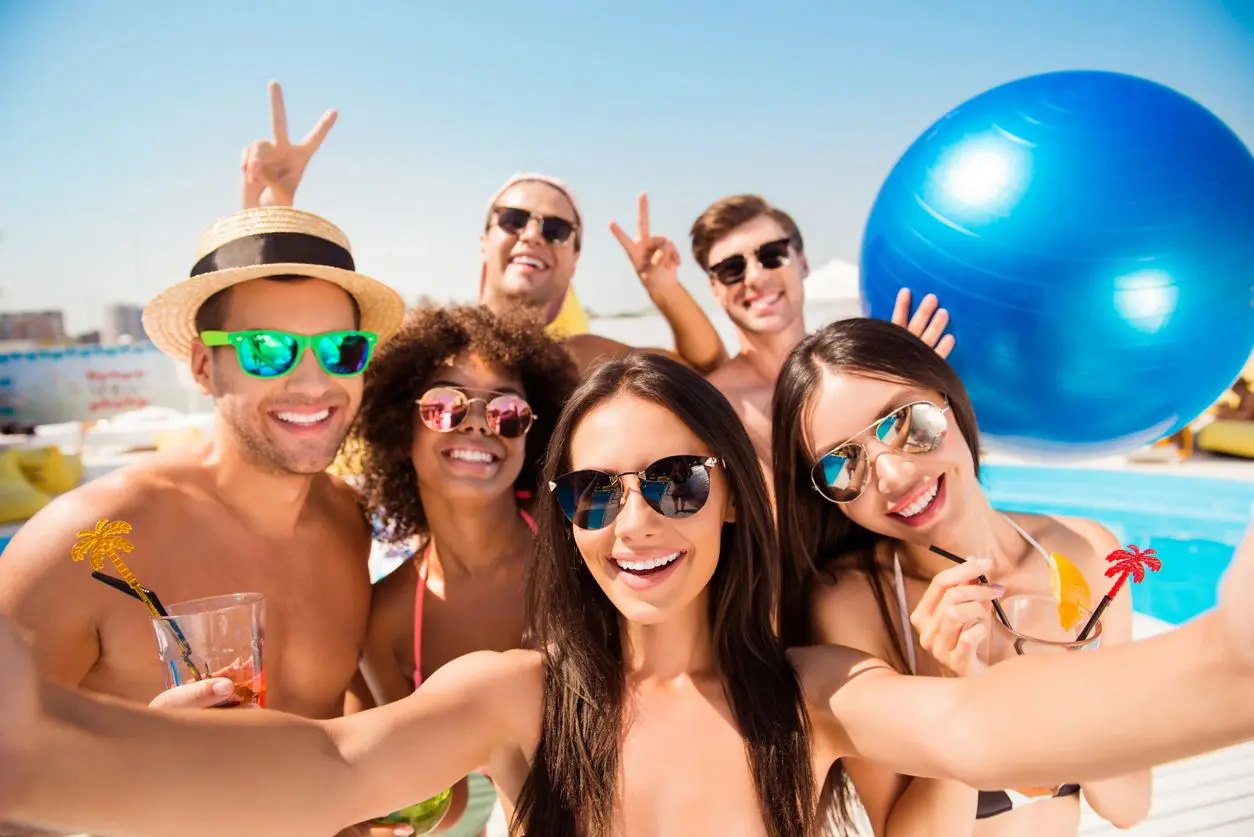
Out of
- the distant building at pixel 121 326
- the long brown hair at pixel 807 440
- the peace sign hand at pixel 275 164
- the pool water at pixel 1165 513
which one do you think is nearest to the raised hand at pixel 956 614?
the long brown hair at pixel 807 440

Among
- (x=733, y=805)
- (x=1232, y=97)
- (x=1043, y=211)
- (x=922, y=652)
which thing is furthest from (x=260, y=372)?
(x=1232, y=97)

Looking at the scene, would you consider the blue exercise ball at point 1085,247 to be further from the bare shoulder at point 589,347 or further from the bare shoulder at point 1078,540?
the bare shoulder at point 589,347

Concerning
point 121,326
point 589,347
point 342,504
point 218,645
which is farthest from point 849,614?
point 121,326

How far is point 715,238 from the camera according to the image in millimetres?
4527

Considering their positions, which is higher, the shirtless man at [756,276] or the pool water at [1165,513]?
the shirtless man at [756,276]

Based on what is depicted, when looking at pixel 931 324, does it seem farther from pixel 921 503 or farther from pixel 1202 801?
pixel 1202 801

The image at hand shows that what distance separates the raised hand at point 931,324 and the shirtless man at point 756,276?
161cm

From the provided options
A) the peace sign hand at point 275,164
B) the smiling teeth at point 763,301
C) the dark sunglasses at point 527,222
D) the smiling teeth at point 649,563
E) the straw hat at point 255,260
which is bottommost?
the smiling teeth at point 649,563

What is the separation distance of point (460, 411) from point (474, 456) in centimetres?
17

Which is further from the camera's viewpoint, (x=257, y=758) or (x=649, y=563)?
(x=649, y=563)

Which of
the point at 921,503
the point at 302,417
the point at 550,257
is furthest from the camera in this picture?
the point at 550,257

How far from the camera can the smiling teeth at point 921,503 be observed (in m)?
2.30

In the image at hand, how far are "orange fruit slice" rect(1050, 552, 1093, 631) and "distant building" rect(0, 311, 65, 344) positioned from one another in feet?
96.8

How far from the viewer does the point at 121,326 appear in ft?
98.5
